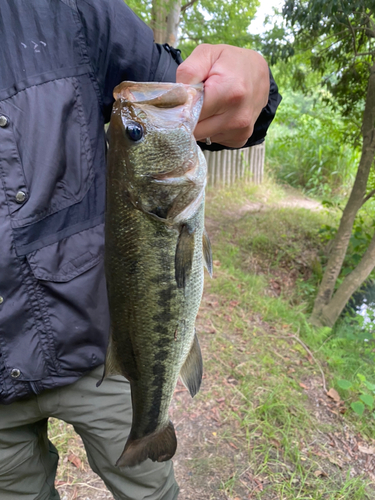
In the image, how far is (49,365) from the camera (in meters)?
→ 1.45

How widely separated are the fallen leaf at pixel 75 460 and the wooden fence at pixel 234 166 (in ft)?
26.3

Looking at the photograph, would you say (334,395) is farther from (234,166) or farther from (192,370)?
(234,166)

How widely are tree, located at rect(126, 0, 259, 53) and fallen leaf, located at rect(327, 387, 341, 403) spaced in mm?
5031

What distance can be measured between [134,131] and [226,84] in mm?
333

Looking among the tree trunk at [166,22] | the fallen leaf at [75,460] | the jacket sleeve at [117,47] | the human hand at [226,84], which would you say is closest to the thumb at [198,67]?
the human hand at [226,84]

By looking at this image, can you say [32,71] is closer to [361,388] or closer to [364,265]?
[361,388]

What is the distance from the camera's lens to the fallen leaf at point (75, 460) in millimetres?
2815

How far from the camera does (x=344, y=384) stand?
A: 3824 millimetres

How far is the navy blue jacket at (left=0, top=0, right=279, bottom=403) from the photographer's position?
1325 mm

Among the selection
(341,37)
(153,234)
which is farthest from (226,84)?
(341,37)

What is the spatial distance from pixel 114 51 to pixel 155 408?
4.97ft

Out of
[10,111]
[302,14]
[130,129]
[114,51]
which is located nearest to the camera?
[130,129]

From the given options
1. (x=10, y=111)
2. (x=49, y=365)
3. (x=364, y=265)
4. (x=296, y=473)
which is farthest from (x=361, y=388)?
(x=10, y=111)

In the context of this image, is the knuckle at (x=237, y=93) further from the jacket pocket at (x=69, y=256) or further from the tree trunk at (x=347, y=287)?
the tree trunk at (x=347, y=287)
